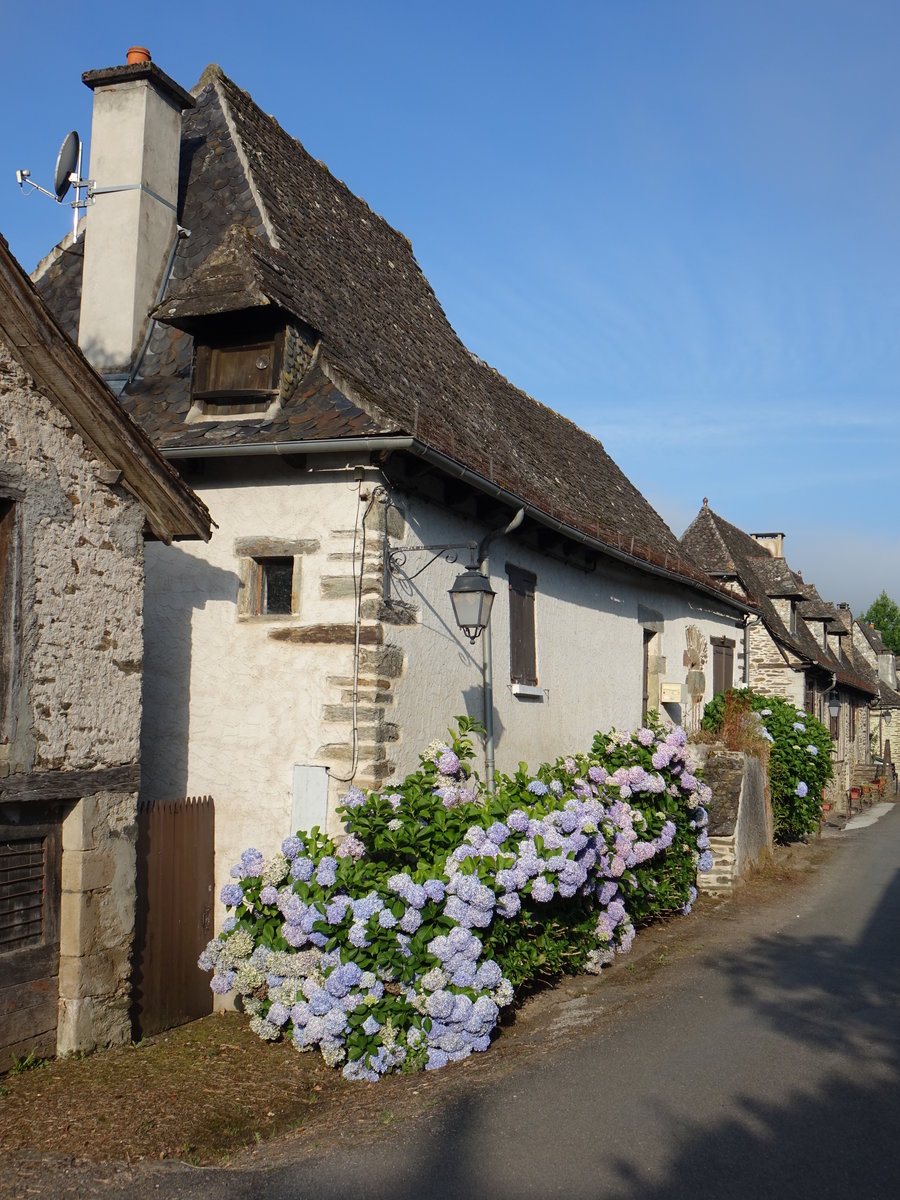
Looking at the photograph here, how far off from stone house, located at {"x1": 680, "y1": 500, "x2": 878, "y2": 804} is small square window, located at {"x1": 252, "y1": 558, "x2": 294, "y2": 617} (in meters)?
12.0

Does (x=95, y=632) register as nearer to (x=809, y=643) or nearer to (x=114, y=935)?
(x=114, y=935)

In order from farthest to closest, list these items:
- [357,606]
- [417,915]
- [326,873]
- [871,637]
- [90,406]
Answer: [871,637] < [357,606] < [326,873] < [417,915] < [90,406]

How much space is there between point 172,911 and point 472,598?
9.55 ft

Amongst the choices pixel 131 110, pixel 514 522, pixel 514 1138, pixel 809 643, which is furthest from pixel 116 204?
pixel 809 643

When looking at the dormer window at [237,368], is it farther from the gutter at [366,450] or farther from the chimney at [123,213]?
the chimney at [123,213]

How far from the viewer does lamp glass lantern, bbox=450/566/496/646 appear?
7.91 metres

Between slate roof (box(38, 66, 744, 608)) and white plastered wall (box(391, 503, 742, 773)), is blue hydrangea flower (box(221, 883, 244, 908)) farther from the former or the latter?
slate roof (box(38, 66, 744, 608))

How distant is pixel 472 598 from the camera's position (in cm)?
792

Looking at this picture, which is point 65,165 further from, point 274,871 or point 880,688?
point 880,688

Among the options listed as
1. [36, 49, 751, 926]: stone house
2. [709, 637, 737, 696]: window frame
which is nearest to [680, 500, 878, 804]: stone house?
[709, 637, 737, 696]: window frame

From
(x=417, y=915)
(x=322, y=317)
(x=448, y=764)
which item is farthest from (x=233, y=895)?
(x=322, y=317)

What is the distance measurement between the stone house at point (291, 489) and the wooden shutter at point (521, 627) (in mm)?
27

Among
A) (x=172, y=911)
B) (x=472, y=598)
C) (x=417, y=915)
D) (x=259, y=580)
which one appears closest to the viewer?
(x=417, y=915)

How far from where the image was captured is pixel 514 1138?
16.5 feet
